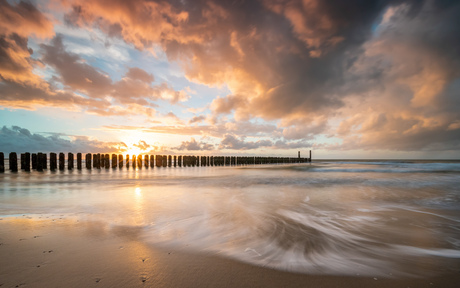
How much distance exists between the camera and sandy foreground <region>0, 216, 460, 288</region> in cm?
179

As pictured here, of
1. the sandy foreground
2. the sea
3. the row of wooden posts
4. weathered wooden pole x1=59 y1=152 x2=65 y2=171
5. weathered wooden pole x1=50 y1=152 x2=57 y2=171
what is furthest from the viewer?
weathered wooden pole x1=59 y1=152 x2=65 y2=171

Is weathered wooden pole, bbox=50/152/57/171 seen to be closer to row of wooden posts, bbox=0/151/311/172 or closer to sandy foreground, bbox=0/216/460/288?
row of wooden posts, bbox=0/151/311/172

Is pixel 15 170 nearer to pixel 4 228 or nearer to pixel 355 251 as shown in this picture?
pixel 4 228

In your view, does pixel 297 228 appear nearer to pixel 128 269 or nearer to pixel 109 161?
pixel 128 269

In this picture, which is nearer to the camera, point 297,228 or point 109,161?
point 297,228

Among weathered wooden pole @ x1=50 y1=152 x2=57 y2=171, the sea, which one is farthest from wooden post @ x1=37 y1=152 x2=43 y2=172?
the sea

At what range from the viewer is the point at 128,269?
2008mm

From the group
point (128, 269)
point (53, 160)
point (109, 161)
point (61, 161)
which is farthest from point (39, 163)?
point (128, 269)

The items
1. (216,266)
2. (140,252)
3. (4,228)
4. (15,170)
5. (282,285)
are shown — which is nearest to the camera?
(282,285)

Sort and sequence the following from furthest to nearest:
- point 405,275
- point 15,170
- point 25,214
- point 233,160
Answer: point 233,160, point 15,170, point 25,214, point 405,275

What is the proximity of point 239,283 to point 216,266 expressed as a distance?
38 cm

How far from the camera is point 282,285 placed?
176 centimetres

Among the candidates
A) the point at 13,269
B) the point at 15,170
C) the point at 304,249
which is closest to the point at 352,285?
the point at 304,249

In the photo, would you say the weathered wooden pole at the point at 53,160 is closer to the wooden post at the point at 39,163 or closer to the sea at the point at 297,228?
the wooden post at the point at 39,163
